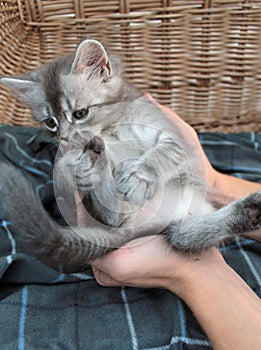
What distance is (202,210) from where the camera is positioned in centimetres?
127

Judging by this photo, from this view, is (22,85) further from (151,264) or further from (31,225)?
(151,264)

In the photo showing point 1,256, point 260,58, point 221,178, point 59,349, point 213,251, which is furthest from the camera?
point 260,58

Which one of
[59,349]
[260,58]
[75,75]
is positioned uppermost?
[75,75]

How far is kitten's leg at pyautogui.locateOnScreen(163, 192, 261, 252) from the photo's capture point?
1.13 m

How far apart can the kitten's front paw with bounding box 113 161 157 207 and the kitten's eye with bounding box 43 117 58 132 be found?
295mm

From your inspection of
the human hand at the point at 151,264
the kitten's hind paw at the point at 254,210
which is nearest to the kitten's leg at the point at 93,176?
the human hand at the point at 151,264

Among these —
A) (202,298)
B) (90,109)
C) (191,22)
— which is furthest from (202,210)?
(191,22)

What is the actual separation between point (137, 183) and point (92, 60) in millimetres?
457

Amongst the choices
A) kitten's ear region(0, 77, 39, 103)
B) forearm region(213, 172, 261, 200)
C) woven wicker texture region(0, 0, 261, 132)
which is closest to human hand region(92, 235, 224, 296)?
forearm region(213, 172, 261, 200)

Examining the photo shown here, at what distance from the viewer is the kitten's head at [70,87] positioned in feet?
4.15

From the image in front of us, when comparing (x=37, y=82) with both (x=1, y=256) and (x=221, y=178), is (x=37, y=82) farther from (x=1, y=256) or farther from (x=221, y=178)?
(x=221, y=178)

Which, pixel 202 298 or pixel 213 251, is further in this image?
pixel 213 251

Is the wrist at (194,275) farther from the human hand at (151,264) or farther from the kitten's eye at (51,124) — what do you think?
the kitten's eye at (51,124)

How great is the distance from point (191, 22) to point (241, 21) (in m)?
0.24
